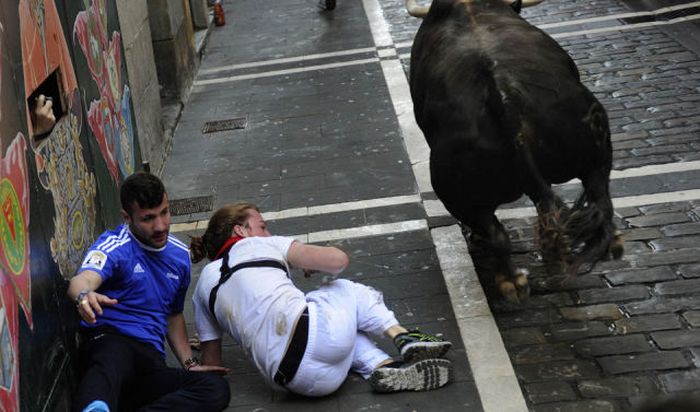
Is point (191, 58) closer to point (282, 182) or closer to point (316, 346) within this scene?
point (282, 182)

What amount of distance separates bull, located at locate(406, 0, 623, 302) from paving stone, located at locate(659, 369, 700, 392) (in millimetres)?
679

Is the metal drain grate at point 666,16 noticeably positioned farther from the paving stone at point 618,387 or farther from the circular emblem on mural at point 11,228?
the circular emblem on mural at point 11,228

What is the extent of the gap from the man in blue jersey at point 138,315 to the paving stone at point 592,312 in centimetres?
202

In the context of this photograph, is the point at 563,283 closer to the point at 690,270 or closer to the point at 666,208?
the point at 690,270

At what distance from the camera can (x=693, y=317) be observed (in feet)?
18.5

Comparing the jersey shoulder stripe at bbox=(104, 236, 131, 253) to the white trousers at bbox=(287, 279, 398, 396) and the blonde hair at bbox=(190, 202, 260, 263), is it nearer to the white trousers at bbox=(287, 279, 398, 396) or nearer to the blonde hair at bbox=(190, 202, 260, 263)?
the blonde hair at bbox=(190, 202, 260, 263)

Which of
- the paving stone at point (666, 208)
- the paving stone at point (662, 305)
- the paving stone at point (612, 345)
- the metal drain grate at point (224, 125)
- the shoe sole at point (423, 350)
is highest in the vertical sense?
the shoe sole at point (423, 350)

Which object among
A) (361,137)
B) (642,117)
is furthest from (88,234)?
(642,117)

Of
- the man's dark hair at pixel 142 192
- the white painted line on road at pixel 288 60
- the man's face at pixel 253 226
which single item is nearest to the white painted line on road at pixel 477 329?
the man's face at pixel 253 226

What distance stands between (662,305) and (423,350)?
1588mm

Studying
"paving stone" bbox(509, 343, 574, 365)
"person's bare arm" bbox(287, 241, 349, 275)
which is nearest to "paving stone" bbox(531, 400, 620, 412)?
"paving stone" bbox(509, 343, 574, 365)

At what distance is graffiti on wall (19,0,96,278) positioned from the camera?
5.08 meters

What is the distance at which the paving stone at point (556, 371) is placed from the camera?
5.20 meters

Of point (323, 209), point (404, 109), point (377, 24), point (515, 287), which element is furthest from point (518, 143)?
point (377, 24)
